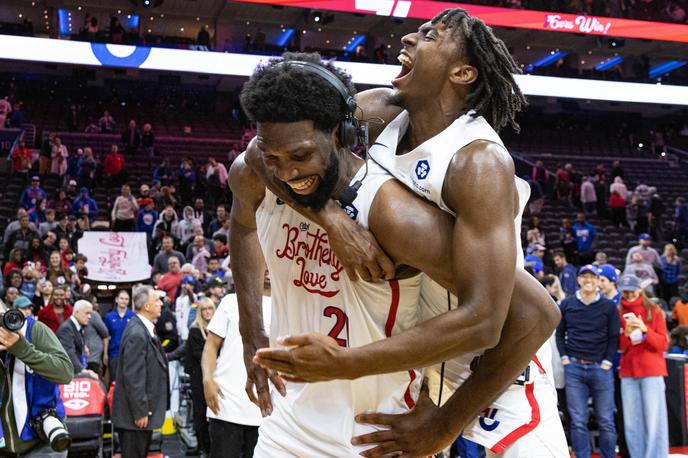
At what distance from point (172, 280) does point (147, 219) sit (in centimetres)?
310

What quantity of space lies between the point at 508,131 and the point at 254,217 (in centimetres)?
2502

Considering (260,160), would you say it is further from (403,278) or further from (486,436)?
(486,436)

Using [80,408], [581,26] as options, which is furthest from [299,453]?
[581,26]

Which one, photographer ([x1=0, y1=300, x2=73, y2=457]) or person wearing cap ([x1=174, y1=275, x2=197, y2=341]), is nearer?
photographer ([x1=0, y1=300, x2=73, y2=457])

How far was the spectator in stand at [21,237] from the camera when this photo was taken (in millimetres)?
11625

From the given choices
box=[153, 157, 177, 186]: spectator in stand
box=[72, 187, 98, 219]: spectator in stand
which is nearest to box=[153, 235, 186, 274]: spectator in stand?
box=[72, 187, 98, 219]: spectator in stand

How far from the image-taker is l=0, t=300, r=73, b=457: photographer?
182 inches

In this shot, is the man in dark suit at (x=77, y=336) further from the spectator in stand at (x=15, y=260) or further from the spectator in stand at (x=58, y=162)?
the spectator in stand at (x=58, y=162)

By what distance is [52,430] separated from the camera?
4633 mm

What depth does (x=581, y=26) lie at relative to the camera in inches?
871

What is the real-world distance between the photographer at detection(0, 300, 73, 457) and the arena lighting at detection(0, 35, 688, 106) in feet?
38.3

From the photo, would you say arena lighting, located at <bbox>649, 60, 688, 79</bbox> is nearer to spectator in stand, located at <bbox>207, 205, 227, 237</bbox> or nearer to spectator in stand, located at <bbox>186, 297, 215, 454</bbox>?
spectator in stand, located at <bbox>207, 205, 227, 237</bbox>

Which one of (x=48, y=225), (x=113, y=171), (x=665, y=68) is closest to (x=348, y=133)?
(x=48, y=225)

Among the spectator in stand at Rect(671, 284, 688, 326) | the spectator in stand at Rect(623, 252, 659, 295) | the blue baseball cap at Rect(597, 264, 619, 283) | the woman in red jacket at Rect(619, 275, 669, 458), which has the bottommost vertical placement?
the woman in red jacket at Rect(619, 275, 669, 458)
